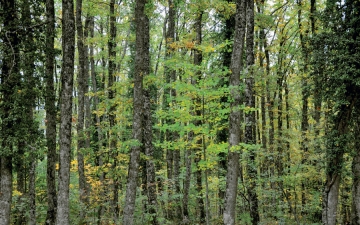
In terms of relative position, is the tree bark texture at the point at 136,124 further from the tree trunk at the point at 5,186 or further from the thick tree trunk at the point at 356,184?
the thick tree trunk at the point at 356,184

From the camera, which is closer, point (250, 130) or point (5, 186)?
point (5, 186)

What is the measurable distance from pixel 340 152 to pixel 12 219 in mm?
15970

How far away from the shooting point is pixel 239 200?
656 inches

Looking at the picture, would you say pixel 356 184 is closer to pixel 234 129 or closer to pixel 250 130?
pixel 250 130

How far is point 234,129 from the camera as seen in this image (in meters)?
8.78

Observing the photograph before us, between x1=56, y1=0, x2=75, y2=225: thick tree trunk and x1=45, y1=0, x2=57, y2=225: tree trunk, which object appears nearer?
x1=56, y1=0, x2=75, y2=225: thick tree trunk

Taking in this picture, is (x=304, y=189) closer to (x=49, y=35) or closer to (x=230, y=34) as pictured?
(x=230, y=34)

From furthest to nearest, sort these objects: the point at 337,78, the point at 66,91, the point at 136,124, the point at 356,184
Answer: the point at 356,184 < the point at 337,78 < the point at 136,124 < the point at 66,91

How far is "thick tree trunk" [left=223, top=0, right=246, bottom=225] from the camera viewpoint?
27.7 feet

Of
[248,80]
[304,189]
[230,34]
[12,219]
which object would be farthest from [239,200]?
[12,219]

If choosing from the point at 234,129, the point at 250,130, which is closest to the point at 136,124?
the point at 234,129

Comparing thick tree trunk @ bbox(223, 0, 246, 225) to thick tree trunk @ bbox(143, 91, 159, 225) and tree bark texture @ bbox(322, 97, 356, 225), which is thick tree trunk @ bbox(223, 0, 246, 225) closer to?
thick tree trunk @ bbox(143, 91, 159, 225)

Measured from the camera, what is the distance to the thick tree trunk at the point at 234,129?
8430 millimetres

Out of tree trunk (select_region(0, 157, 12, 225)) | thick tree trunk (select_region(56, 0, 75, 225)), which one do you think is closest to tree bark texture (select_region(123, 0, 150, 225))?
thick tree trunk (select_region(56, 0, 75, 225))
